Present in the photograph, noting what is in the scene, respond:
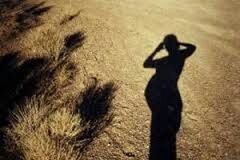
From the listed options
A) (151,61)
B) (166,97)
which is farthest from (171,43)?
(166,97)

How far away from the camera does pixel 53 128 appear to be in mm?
4328

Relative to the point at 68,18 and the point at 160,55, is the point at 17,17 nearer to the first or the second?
the point at 68,18

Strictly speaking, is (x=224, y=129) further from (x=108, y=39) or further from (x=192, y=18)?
(x=192, y=18)

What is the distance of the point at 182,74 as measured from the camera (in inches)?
240

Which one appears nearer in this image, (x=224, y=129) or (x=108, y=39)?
(x=224, y=129)

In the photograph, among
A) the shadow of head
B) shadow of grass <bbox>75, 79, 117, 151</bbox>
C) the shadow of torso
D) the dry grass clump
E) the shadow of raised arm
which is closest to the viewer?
the dry grass clump

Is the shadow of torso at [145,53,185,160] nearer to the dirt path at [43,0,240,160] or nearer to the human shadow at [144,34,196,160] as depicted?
the human shadow at [144,34,196,160]

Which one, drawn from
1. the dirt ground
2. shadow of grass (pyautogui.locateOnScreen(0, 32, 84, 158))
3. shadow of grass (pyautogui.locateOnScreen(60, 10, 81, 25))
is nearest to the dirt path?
the dirt ground

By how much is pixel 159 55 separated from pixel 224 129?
284 centimetres

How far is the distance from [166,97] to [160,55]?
181 cm

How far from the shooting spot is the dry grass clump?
161 inches

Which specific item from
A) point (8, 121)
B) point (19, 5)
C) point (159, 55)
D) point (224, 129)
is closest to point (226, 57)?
point (159, 55)

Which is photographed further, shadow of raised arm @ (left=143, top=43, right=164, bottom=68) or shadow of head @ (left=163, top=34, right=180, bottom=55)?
shadow of head @ (left=163, top=34, right=180, bottom=55)

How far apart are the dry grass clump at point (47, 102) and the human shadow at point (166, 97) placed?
92cm
